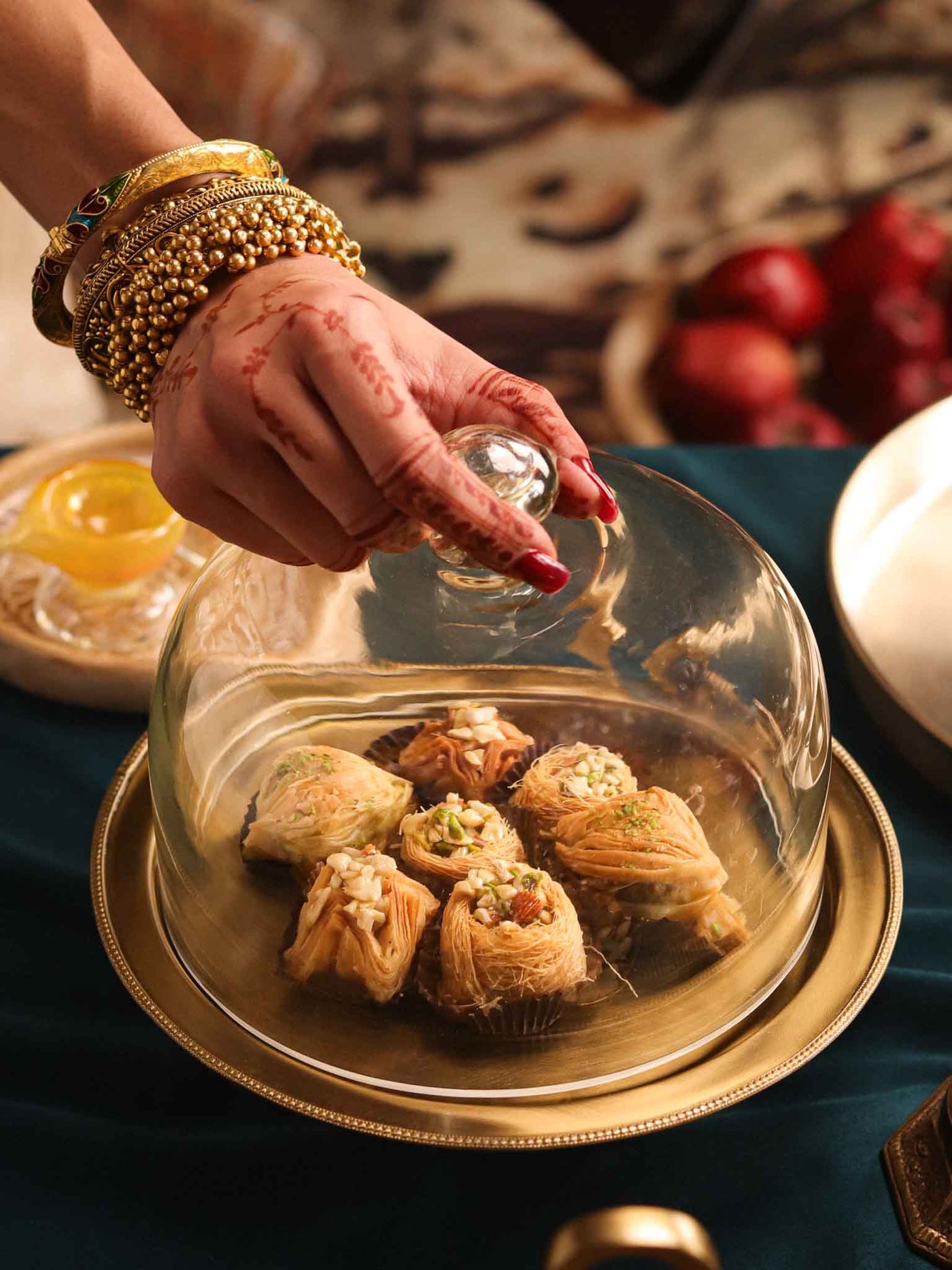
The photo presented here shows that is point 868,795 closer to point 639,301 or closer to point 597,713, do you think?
point 597,713

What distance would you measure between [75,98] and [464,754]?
1.18ft

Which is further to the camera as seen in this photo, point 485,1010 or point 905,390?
point 905,390

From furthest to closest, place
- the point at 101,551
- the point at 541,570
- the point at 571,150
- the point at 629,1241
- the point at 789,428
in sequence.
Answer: the point at 571,150, the point at 789,428, the point at 101,551, the point at 541,570, the point at 629,1241

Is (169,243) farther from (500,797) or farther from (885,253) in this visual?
(885,253)

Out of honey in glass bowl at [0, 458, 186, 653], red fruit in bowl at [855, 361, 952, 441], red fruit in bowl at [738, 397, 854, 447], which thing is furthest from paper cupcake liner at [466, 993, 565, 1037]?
red fruit in bowl at [855, 361, 952, 441]

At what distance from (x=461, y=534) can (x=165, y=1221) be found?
0.30 m

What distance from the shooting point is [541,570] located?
0.45m

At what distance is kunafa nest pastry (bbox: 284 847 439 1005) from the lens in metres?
0.48

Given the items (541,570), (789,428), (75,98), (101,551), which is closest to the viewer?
(541,570)

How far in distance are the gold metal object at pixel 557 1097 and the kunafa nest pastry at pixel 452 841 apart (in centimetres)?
8

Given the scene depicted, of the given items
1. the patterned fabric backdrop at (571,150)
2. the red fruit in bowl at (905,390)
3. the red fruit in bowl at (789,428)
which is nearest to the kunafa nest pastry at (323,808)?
the red fruit in bowl at (789,428)

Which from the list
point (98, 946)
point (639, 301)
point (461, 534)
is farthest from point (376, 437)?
point (639, 301)

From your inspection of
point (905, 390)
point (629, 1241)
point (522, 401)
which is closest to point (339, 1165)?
point (629, 1241)

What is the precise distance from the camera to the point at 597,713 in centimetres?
54
